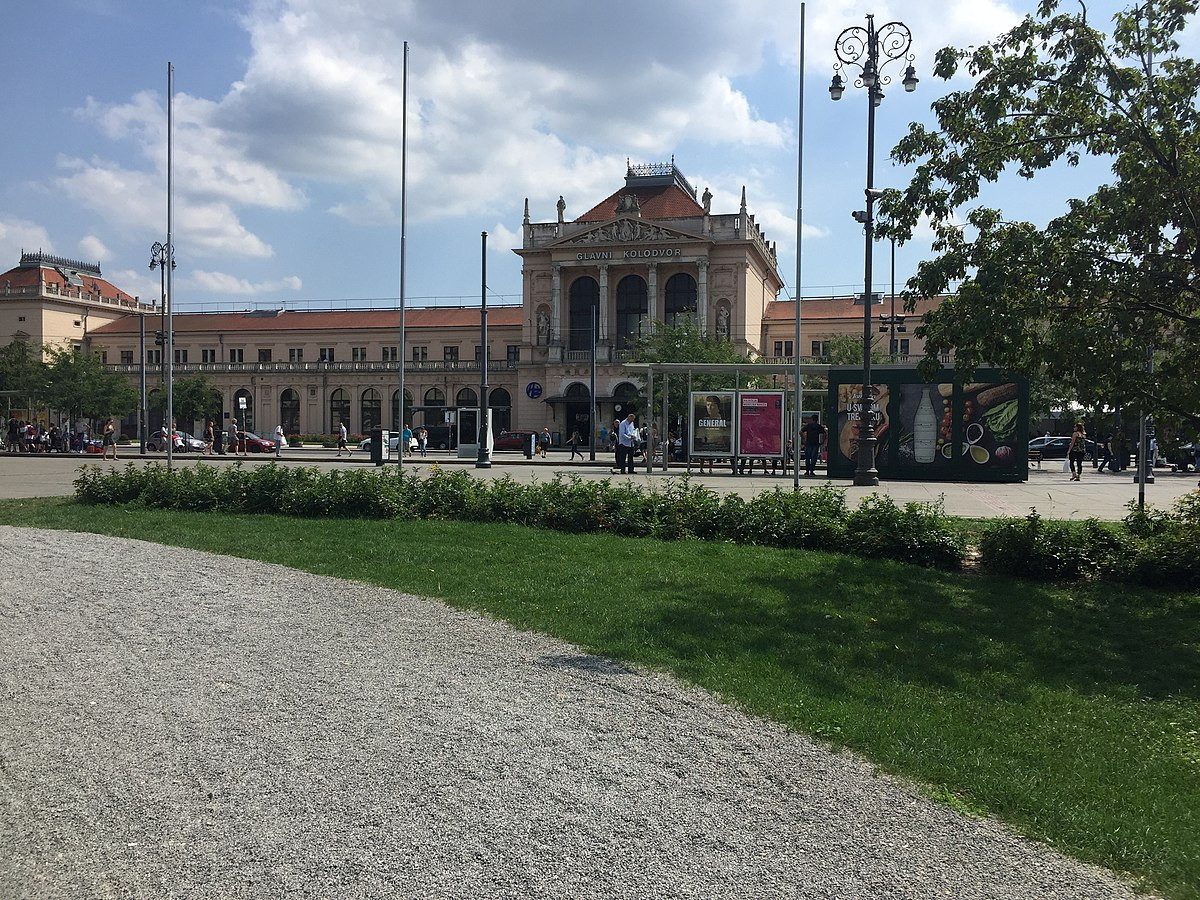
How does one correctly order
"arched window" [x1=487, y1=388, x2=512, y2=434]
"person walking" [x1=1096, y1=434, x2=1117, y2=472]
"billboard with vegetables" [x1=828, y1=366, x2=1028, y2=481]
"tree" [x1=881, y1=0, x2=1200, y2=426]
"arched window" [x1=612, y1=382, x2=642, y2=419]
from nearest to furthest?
"tree" [x1=881, y1=0, x2=1200, y2=426], "billboard with vegetables" [x1=828, y1=366, x2=1028, y2=481], "person walking" [x1=1096, y1=434, x2=1117, y2=472], "arched window" [x1=612, y1=382, x2=642, y2=419], "arched window" [x1=487, y1=388, x2=512, y2=434]

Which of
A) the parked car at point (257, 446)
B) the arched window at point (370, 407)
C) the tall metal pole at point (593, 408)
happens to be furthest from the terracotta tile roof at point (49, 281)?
the tall metal pole at point (593, 408)

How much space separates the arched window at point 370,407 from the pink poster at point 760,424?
6004 cm

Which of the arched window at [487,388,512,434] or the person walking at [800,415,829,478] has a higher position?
the arched window at [487,388,512,434]

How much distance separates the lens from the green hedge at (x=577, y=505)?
1143 centimetres

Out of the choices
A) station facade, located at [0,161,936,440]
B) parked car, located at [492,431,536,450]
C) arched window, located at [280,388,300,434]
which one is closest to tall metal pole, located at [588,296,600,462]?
station facade, located at [0,161,936,440]

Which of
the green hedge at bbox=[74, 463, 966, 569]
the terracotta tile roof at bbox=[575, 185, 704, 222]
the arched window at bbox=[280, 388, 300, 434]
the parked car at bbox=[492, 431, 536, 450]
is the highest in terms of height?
the terracotta tile roof at bbox=[575, 185, 704, 222]

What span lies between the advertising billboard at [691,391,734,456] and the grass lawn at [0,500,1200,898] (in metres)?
17.4

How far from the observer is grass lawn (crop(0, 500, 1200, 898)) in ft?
16.1

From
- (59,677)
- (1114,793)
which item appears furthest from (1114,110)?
(59,677)

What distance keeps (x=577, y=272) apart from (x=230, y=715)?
74.8 meters

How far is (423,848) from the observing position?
414 centimetres

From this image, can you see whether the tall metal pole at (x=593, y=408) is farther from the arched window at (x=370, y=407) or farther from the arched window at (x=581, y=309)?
the arched window at (x=370, y=407)

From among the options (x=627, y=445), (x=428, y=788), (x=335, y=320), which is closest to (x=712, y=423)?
(x=627, y=445)

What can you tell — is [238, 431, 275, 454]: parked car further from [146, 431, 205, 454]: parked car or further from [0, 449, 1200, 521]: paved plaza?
[0, 449, 1200, 521]: paved plaza
